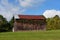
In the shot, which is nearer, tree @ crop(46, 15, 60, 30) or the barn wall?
tree @ crop(46, 15, 60, 30)

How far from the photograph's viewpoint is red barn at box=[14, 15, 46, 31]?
64000 millimetres

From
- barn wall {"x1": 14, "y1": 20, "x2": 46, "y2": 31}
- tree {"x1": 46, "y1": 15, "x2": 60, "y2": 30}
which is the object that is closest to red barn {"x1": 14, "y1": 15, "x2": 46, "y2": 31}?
barn wall {"x1": 14, "y1": 20, "x2": 46, "y2": 31}

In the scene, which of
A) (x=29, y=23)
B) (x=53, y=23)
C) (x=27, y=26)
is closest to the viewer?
(x=53, y=23)

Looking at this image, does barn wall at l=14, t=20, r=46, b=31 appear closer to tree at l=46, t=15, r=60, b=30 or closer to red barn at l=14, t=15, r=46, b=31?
red barn at l=14, t=15, r=46, b=31

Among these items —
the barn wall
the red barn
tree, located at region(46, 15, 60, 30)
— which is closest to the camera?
tree, located at region(46, 15, 60, 30)

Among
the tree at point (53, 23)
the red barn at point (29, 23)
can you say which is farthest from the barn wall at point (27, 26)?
the tree at point (53, 23)

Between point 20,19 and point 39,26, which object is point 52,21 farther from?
point 20,19

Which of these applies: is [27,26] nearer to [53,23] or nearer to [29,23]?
[29,23]

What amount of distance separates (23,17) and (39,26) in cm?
648

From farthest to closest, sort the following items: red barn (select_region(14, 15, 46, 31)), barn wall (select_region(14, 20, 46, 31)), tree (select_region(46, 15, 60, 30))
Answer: red barn (select_region(14, 15, 46, 31)) → barn wall (select_region(14, 20, 46, 31)) → tree (select_region(46, 15, 60, 30))

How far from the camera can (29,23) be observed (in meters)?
65.0

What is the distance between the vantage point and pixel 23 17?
219ft

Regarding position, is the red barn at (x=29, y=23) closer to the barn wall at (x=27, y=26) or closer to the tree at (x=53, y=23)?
the barn wall at (x=27, y=26)

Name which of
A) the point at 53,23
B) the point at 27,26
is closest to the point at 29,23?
the point at 27,26
